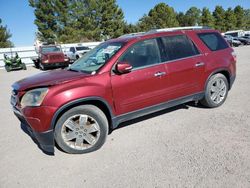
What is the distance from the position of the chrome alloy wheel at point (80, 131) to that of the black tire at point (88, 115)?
0.10 feet

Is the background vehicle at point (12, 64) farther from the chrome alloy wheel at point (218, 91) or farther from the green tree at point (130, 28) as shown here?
the green tree at point (130, 28)

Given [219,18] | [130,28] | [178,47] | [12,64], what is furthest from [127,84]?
[219,18]

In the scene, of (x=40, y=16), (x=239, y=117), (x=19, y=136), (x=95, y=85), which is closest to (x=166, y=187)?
(x=95, y=85)

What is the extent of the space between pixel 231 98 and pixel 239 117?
1.35 metres

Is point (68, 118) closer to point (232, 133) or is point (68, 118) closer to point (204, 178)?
point (204, 178)

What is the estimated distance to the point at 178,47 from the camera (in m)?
4.32

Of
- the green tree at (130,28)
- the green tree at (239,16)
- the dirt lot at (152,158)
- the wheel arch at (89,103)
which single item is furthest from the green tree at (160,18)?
the wheel arch at (89,103)

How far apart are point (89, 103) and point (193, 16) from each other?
198 feet

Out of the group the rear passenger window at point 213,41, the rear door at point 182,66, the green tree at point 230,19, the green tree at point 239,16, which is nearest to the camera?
the rear door at point 182,66

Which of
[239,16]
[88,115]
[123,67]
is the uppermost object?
[239,16]

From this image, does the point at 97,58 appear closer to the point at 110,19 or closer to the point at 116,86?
the point at 116,86

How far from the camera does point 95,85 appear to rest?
3398 mm

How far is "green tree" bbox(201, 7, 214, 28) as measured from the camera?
56719 millimetres

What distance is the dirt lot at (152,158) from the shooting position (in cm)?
274
